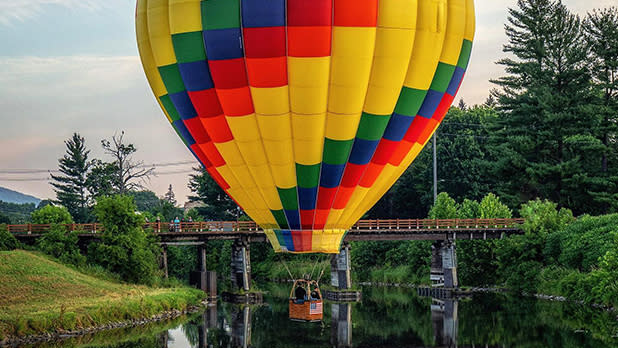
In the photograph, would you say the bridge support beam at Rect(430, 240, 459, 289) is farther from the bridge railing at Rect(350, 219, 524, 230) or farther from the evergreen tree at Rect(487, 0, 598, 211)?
the evergreen tree at Rect(487, 0, 598, 211)

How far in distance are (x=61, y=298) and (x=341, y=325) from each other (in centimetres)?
1331

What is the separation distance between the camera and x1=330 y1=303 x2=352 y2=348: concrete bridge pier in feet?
111

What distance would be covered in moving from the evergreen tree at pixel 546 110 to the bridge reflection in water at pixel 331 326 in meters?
21.9

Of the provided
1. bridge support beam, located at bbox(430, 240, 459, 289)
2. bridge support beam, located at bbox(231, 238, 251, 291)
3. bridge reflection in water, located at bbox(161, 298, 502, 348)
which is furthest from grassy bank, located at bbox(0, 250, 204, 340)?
bridge support beam, located at bbox(430, 240, 459, 289)

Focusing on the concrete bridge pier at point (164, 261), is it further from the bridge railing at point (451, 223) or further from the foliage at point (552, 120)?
the foliage at point (552, 120)

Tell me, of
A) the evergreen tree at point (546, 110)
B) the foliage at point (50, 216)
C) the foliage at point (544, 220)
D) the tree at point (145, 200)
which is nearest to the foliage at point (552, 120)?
the evergreen tree at point (546, 110)

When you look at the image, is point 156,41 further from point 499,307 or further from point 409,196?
point 409,196

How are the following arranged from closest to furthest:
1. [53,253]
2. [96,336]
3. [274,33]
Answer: [274,33] < [96,336] < [53,253]

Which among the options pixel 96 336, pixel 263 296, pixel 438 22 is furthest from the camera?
pixel 263 296

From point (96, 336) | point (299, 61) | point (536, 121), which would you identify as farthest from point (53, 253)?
point (536, 121)

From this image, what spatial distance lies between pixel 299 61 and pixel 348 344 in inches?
606

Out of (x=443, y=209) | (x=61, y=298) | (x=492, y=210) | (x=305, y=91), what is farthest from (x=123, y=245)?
(x=492, y=210)

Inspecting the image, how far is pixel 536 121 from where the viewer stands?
69500mm

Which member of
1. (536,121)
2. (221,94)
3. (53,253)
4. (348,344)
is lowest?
(348,344)
